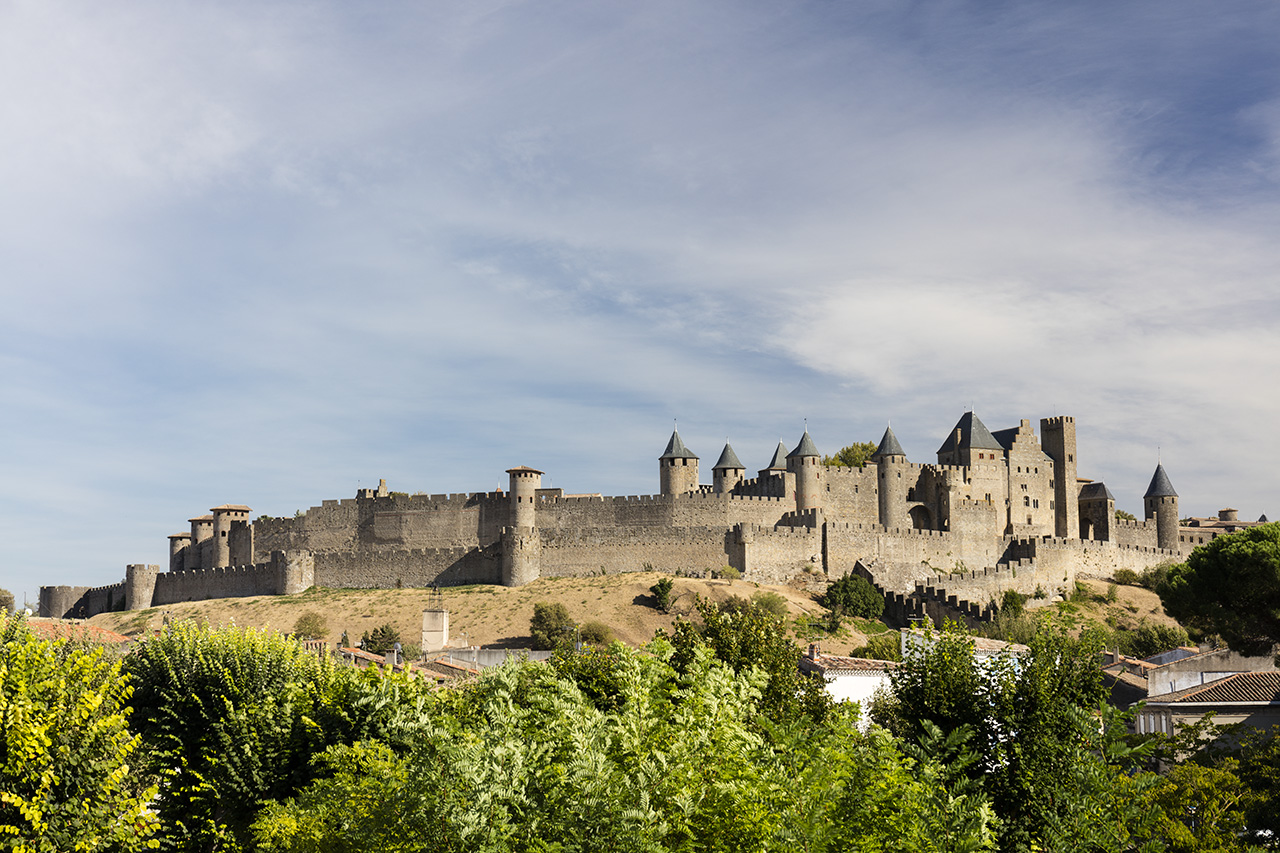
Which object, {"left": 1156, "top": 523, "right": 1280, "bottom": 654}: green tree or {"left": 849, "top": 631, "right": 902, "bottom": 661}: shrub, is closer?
{"left": 1156, "top": 523, "right": 1280, "bottom": 654}: green tree

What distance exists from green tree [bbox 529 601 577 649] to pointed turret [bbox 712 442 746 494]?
16.8 m

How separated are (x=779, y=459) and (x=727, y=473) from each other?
6.88 m

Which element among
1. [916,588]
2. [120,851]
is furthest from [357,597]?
[120,851]

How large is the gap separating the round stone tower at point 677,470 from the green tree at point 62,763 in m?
57.4

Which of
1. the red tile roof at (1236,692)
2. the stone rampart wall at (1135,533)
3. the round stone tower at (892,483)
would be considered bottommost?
the red tile roof at (1236,692)

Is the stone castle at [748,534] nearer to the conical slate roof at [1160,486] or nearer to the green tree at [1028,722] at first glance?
the conical slate roof at [1160,486]

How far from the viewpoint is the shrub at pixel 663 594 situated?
64875 mm

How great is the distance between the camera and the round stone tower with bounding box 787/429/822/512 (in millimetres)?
77250

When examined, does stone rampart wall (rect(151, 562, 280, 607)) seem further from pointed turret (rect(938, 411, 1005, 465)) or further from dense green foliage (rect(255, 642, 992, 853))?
dense green foliage (rect(255, 642, 992, 853))

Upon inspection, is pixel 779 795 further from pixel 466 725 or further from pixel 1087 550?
pixel 1087 550

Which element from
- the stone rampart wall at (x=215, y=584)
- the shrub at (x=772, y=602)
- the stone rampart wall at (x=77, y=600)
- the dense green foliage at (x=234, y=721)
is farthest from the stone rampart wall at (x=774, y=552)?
the dense green foliage at (x=234, y=721)

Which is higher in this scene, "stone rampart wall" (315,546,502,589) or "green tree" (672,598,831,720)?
"stone rampart wall" (315,546,502,589)

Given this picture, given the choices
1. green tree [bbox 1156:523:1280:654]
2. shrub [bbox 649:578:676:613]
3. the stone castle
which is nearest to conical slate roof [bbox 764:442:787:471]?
the stone castle

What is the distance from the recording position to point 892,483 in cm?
8031
